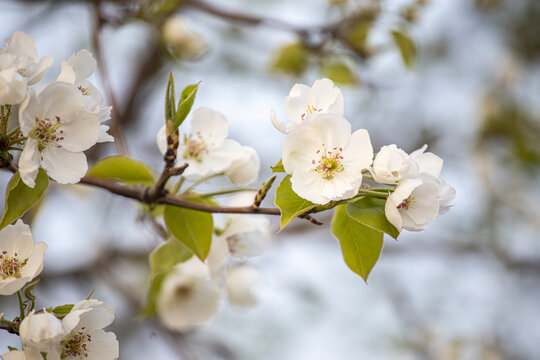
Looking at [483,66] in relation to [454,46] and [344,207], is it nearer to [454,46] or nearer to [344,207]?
[454,46]

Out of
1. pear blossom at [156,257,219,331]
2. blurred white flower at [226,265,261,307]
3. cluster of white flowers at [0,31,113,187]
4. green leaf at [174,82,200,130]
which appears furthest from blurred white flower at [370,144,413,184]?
blurred white flower at [226,265,261,307]

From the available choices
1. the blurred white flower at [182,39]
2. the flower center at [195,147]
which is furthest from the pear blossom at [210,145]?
the blurred white flower at [182,39]

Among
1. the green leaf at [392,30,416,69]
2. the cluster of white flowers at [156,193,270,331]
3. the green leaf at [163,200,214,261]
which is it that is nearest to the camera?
the green leaf at [163,200,214,261]

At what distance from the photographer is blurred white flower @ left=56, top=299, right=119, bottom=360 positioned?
2.65 ft

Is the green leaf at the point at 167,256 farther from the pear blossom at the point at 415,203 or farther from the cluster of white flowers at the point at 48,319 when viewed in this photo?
the pear blossom at the point at 415,203

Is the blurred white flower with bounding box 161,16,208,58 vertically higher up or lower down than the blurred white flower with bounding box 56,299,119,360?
lower down

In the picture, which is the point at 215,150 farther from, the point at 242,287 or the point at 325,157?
the point at 242,287

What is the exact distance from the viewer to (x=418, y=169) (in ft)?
2.65

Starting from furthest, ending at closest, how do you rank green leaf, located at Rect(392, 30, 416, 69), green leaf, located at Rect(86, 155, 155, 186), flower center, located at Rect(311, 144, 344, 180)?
1. green leaf, located at Rect(392, 30, 416, 69)
2. green leaf, located at Rect(86, 155, 155, 186)
3. flower center, located at Rect(311, 144, 344, 180)

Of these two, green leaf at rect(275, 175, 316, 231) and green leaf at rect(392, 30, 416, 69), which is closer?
green leaf at rect(275, 175, 316, 231)

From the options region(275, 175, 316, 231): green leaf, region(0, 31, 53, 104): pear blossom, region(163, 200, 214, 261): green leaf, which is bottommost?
region(163, 200, 214, 261): green leaf

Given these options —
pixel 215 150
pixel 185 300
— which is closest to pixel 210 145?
pixel 215 150

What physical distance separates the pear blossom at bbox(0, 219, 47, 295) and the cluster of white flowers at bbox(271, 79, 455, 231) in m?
0.41

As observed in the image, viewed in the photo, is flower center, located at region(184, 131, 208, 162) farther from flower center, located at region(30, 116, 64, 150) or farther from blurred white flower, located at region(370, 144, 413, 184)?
blurred white flower, located at region(370, 144, 413, 184)
